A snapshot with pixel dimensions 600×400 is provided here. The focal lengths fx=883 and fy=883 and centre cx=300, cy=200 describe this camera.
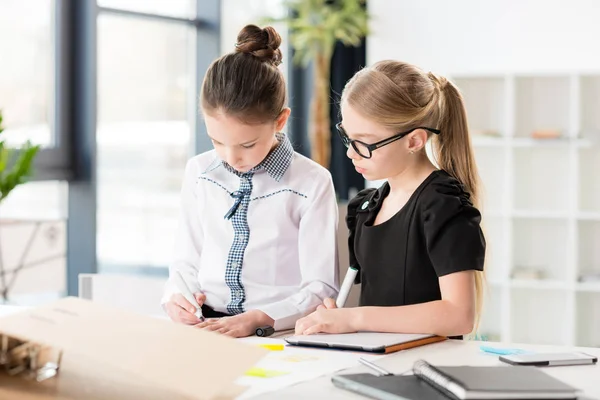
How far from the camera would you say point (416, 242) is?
182 centimetres

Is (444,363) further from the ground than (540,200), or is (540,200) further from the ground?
(540,200)

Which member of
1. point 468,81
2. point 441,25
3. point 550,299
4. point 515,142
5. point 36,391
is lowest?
point 550,299

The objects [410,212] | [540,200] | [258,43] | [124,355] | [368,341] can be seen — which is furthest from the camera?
[540,200]

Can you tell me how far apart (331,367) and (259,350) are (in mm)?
248

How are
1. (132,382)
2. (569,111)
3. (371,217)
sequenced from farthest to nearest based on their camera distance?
1. (569,111)
2. (371,217)
3. (132,382)

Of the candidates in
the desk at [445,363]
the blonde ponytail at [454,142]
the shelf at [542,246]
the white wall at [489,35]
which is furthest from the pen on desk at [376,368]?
the white wall at [489,35]

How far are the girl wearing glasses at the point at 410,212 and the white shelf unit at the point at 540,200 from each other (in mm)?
3234

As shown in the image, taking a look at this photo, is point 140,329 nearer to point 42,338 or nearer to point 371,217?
point 42,338

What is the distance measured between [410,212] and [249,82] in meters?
0.45

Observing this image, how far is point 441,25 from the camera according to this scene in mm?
5887

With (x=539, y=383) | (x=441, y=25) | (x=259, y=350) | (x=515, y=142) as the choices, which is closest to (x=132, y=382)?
(x=259, y=350)

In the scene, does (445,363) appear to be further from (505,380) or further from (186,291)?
(186,291)

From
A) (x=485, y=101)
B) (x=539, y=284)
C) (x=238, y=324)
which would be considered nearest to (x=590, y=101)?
(x=485, y=101)

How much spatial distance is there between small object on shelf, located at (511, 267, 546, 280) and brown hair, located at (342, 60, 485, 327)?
131 inches
